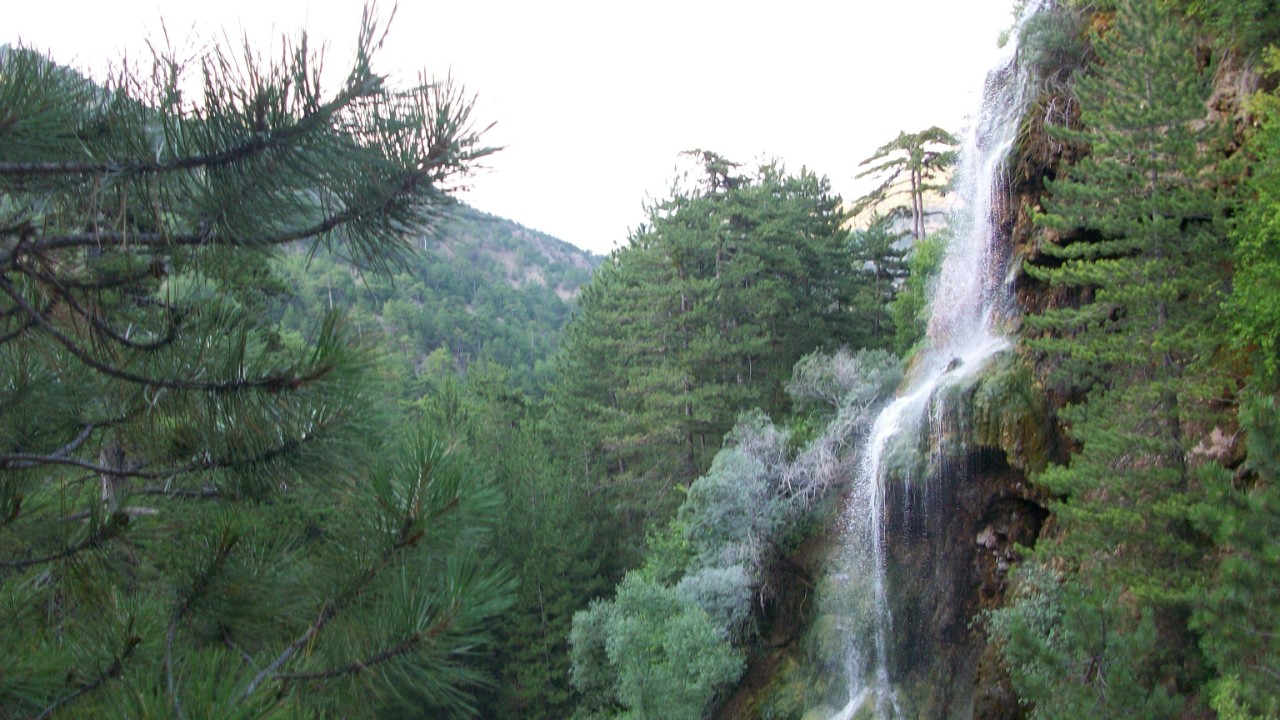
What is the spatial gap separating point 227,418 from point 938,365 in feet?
48.5

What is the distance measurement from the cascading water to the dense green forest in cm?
94

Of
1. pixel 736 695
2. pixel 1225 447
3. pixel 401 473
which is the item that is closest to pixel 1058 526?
pixel 1225 447

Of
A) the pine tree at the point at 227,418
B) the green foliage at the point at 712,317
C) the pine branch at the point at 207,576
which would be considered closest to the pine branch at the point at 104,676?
the pine tree at the point at 227,418

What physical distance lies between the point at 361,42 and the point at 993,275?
14.6 meters

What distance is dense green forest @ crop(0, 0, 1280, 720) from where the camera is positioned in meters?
2.53

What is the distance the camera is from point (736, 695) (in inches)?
636

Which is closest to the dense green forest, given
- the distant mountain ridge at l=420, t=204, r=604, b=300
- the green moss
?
the green moss

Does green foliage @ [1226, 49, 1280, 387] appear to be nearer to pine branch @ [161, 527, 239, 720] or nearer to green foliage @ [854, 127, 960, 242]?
pine branch @ [161, 527, 239, 720]

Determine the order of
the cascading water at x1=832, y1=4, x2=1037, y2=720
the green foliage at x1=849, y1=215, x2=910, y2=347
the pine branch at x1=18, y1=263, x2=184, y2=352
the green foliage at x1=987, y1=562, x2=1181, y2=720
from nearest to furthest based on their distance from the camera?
the pine branch at x1=18, y1=263, x2=184, y2=352 < the green foliage at x1=987, y1=562, x2=1181, y2=720 < the cascading water at x1=832, y1=4, x2=1037, y2=720 < the green foliage at x1=849, y1=215, x2=910, y2=347

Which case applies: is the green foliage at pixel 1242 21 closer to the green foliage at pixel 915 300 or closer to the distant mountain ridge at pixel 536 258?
the green foliage at pixel 915 300

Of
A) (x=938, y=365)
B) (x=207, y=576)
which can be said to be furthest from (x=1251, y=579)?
(x=938, y=365)

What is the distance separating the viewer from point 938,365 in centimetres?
1577

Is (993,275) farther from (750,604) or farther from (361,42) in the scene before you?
(361,42)

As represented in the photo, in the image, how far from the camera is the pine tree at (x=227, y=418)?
240 centimetres
